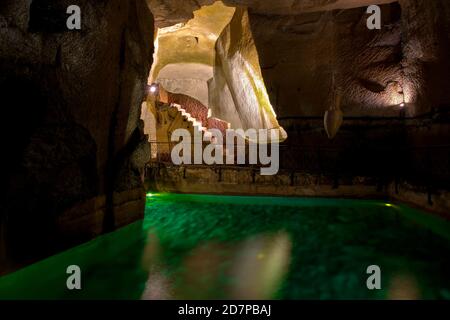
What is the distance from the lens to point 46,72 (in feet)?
13.1

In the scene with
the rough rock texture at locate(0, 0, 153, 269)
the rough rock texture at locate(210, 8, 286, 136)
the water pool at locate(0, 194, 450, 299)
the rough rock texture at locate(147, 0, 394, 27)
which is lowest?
the water pool at locate(0, 194, 450, 299)

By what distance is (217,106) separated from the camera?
15.5 meters

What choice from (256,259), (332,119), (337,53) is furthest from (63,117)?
(337,53)

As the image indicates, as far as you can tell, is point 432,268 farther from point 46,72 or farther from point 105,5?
point 105,5

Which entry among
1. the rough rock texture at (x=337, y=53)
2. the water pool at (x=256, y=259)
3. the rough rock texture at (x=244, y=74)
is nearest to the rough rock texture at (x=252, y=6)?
the rough rock texture at (x=337, y=53)

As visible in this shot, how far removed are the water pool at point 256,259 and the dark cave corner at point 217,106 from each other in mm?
443

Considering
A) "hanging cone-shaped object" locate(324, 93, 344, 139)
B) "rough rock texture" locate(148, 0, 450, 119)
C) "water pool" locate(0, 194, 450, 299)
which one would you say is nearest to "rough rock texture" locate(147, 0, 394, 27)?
→ "rough rock texture" locate(148, 0, 450, 119)

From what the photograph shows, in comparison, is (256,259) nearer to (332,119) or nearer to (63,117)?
(63,117)

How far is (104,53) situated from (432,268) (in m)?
6.22

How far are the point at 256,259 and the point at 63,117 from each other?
3.71 metres

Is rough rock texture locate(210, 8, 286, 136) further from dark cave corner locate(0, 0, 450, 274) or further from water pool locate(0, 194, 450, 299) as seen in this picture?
water pool locate(0, 194, 450, 299)

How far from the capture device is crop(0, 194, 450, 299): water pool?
11.0ft

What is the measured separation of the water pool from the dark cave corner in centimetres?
44
